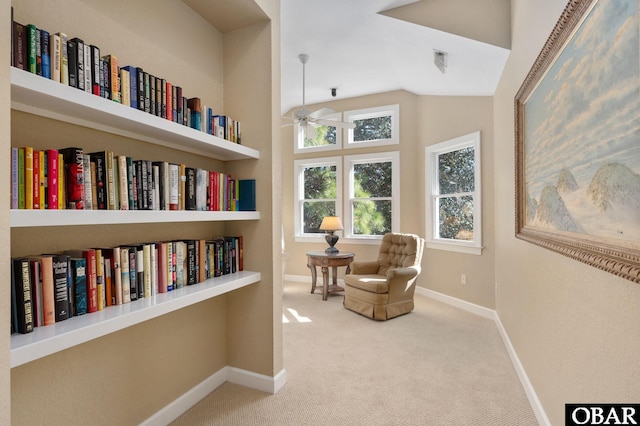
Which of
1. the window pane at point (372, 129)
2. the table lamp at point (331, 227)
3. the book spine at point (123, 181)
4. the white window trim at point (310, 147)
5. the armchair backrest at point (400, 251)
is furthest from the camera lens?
the white window trim at point (310, 147)

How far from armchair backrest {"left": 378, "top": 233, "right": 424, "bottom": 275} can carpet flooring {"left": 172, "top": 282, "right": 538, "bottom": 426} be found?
2.41 ft

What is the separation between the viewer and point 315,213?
19.1ft

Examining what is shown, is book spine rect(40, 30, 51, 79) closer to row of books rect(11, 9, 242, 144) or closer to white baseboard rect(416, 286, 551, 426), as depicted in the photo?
row of books rect(11, 9, 242, 144)

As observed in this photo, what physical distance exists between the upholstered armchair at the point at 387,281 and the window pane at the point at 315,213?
140cm

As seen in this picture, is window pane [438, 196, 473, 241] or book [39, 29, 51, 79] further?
window pane [438, 196, 473, 241]

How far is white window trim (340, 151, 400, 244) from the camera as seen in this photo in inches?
203

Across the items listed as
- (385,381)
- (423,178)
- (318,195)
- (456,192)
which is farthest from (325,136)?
(385,381)

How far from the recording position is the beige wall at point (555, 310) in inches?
45.8

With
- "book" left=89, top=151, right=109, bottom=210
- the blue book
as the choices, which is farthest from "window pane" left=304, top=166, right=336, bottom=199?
"book" left=89, top=151, right=109, bottom=210

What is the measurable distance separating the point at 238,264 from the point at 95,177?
1.09 m

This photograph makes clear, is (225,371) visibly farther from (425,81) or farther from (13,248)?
(425,81)

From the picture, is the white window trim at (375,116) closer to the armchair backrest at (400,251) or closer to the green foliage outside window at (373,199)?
the green foliage outside window at (373,199)

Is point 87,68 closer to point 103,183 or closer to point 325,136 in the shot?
point 103,183

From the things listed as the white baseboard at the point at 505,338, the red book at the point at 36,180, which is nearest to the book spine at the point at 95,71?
the red book at the point at 36,180
